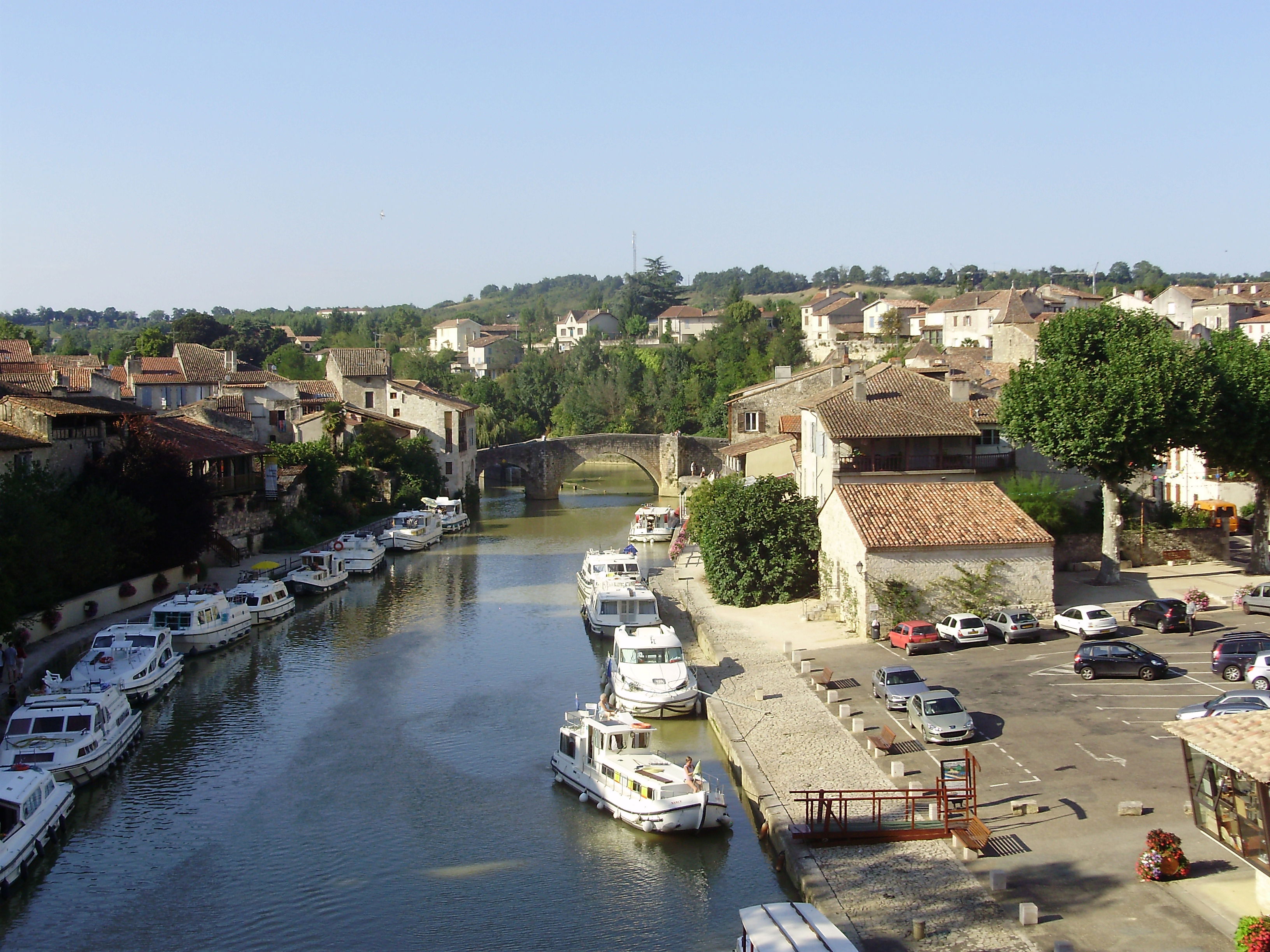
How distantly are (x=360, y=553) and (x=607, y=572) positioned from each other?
13766 millimetres

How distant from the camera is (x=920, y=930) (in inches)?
672

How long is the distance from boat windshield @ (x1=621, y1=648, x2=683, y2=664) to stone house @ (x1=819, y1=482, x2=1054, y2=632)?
20.1 ft

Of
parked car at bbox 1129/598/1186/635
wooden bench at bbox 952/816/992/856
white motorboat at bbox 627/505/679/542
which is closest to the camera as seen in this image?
wooden bench at bbox 952/816/992/856

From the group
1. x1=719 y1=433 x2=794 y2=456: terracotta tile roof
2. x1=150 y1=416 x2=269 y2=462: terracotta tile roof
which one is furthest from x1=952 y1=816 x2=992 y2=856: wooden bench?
x1=150 y1=416 x2=269 y2=462: terracotta tile roof

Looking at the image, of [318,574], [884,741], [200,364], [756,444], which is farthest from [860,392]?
[200,364]

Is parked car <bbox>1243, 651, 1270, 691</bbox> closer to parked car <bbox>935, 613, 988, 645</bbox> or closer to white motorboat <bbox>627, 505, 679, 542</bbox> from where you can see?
parked car <bbox>935, 613, 988, 645</bbox>

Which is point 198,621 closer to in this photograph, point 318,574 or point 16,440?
point 16,440

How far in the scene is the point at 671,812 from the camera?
22797 mm

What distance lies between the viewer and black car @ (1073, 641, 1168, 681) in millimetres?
28812

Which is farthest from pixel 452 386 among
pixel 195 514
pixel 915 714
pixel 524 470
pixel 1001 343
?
pixel 915 714

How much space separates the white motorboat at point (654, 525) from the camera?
2446 inches

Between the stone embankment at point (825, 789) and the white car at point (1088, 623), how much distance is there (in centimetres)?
772

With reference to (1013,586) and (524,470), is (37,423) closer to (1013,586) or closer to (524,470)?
(1013,586)

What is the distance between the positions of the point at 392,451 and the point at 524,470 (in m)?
14.7
